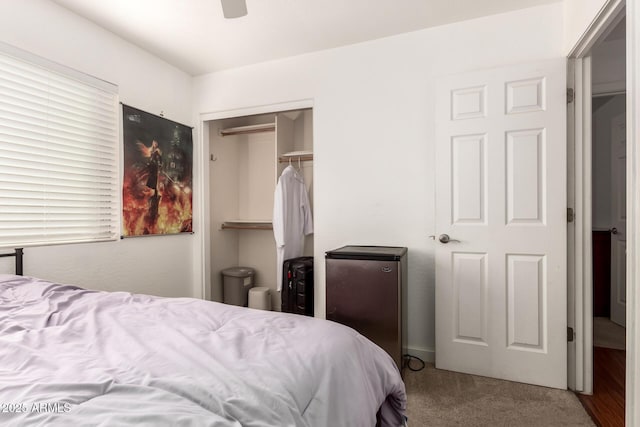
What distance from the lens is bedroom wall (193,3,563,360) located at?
235 cm

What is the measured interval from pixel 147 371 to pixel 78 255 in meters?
1.96

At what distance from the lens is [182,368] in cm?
83

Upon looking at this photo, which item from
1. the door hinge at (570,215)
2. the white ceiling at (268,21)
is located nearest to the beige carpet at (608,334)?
the door hinge at (570,215)

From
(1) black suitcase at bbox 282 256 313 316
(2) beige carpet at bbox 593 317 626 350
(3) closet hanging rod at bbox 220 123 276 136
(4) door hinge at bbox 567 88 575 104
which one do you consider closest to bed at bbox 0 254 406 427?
(1) black suitcase at bbox 282 256 313 316

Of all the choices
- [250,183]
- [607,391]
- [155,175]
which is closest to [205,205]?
[155,175]

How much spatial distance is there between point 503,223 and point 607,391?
121 centimetres

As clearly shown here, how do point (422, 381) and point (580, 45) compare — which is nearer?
point (580, 45)

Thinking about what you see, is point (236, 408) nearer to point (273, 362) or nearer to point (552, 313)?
point (273, 362)

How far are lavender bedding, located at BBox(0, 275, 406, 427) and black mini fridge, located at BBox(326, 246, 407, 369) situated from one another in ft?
Result: 2.75

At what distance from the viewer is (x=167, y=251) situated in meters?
3.04

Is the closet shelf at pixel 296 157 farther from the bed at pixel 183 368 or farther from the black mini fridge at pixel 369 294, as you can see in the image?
the bed at pixel 183 368

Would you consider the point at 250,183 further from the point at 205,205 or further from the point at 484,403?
the point at 484,403

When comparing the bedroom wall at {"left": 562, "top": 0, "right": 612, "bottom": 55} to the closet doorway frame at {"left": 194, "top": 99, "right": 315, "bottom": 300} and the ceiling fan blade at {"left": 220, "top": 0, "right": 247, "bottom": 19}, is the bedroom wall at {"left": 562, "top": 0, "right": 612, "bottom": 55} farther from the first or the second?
the closet doorway frame at {"left": 194, "top": 99, "right": 315, "bottom": 300}

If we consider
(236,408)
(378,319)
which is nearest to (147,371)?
(236,408)
